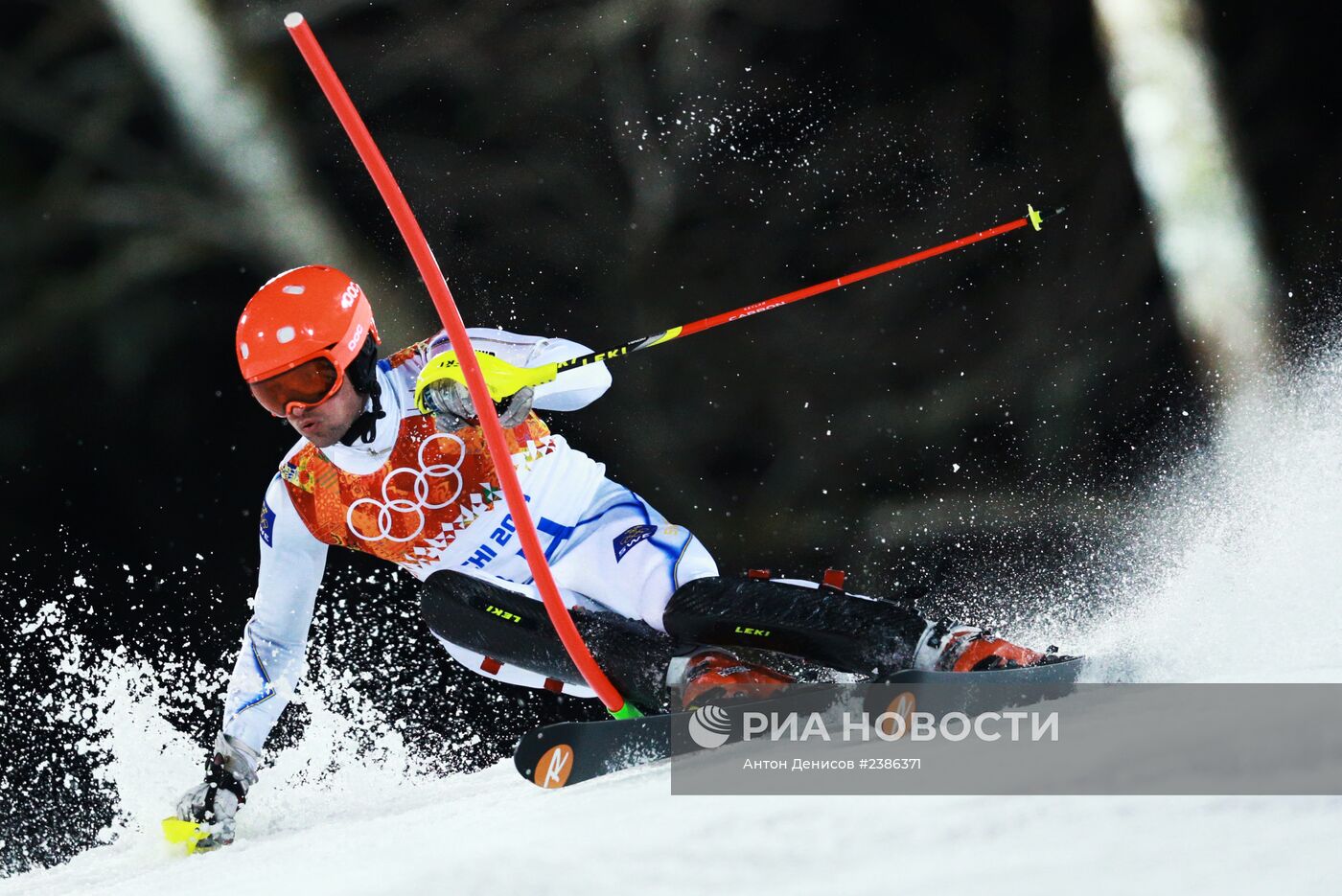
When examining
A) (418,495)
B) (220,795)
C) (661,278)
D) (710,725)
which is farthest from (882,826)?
(661,278)

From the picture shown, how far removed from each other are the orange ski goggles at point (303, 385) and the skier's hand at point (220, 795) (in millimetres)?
713

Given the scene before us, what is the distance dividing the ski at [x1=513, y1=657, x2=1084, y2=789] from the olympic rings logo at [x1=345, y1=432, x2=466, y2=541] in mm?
626

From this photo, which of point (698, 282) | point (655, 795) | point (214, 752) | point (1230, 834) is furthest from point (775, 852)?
point (698, 282)

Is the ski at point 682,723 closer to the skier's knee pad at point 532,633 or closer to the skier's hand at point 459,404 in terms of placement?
the skier's knee pad at point 532,633

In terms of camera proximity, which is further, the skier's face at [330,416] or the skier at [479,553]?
the skier's face at [330,416]

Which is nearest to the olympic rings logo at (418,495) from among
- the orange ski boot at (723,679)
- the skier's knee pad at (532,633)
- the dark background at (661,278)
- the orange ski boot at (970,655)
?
the skier's knee pad at (532,633)

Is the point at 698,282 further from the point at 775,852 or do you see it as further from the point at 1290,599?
the point at 775,852

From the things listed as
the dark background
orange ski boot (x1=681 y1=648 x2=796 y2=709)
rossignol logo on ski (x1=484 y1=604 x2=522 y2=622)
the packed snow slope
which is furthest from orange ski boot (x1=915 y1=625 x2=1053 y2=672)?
the dark background

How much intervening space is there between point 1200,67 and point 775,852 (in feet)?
13.2

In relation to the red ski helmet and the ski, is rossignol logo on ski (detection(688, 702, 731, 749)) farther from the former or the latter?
the red ski helmet

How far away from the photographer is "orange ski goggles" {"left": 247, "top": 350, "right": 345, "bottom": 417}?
2.38 metres

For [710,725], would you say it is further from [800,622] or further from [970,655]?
[970,655]

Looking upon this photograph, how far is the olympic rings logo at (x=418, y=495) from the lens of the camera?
8.43ft

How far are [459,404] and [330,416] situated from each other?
342mm
